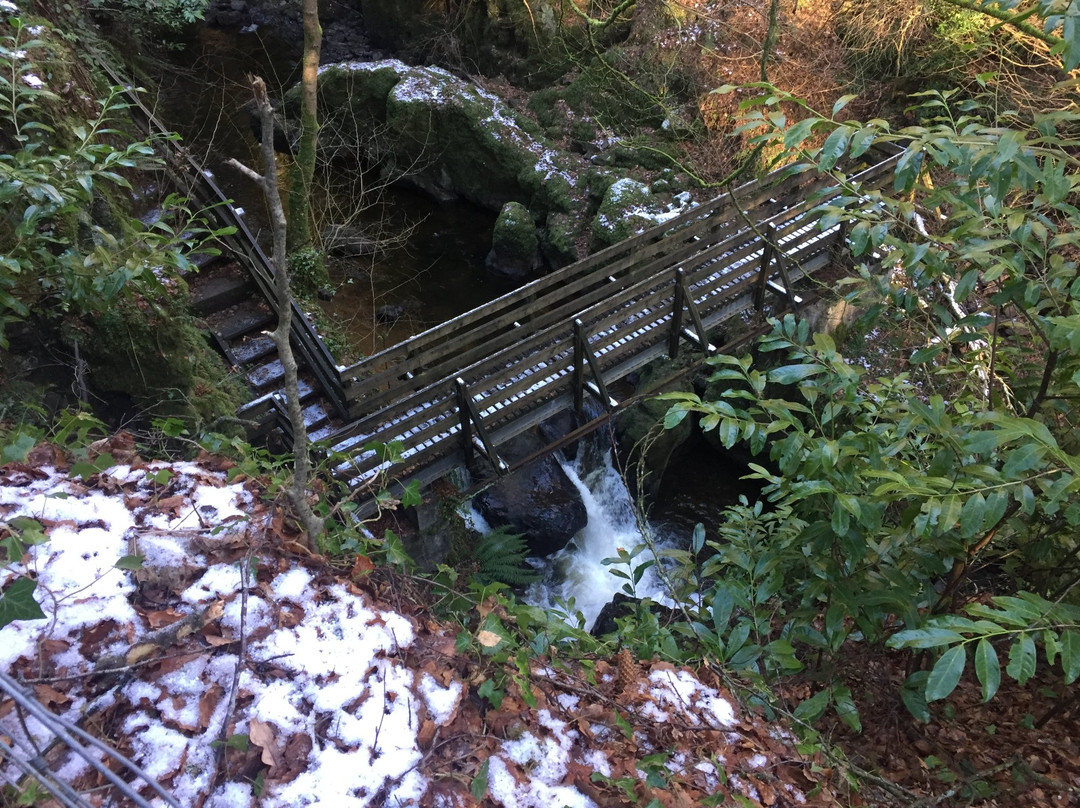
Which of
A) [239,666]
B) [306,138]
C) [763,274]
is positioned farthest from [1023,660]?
[306,138]

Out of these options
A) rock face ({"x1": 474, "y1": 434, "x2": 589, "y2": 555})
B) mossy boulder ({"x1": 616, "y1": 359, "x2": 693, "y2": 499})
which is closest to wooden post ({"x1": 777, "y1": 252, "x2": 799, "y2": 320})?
mossy boulder ({"x1": 616, "y1": 359, "x2": 693, "y2": 499})

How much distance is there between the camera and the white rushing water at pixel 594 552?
852 centimetres

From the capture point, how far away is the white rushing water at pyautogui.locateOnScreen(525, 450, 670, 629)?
852 cm

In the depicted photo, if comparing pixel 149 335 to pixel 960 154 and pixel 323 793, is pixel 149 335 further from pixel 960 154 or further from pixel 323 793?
pixel 960 154

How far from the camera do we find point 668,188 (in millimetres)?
11703

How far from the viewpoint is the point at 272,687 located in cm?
237

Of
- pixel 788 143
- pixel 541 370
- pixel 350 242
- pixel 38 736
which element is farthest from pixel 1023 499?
pixel 350 242

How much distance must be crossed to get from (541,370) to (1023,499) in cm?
499

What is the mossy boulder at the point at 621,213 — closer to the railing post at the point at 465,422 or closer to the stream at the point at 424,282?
the stream at the point at 424,282

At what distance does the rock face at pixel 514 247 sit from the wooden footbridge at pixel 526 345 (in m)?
3.42

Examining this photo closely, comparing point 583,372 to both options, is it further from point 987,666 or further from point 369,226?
point 369,226

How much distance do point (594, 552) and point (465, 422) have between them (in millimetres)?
3596

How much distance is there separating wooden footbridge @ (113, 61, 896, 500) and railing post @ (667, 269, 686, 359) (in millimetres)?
15

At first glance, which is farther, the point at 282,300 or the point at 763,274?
the point at 763,274
